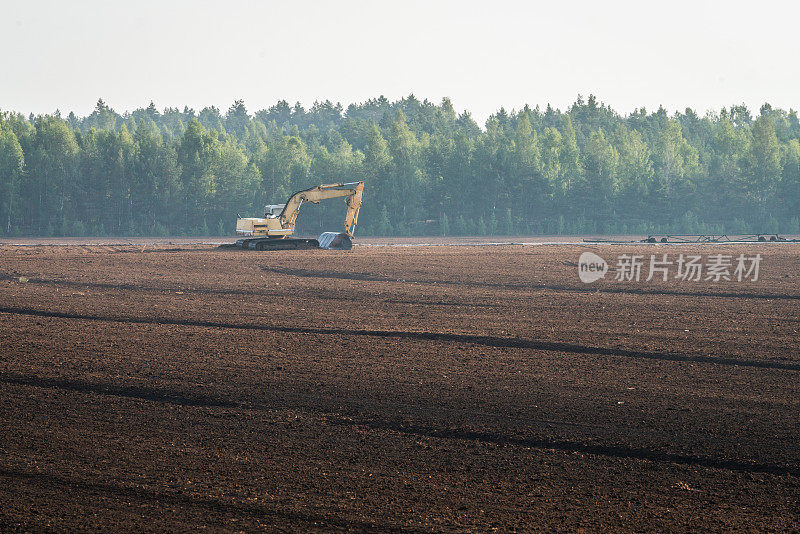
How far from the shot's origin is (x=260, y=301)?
2331cm

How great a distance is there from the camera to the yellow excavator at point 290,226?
4112cm

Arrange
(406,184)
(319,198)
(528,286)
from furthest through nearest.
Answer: (406,184) < (319,198) < (528,286)

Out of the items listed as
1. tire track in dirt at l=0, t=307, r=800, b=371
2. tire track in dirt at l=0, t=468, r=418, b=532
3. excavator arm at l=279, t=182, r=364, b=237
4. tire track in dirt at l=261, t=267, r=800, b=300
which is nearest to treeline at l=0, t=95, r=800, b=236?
excavator arm at l=279, t=182, r=364, b=237

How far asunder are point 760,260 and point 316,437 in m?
34.3

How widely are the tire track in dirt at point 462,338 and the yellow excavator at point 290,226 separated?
799 inches

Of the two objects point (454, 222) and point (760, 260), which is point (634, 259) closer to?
point (760, 260)

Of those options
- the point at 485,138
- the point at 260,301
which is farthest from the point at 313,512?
the point at 485,138

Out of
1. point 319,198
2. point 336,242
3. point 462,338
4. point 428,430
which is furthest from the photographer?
point 319,198

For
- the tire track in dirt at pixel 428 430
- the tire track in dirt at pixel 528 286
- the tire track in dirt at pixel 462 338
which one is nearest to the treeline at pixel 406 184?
the tire track in dirt at pixel 528 286

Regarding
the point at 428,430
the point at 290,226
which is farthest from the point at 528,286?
the point at 290,226

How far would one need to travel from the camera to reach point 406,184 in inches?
3519

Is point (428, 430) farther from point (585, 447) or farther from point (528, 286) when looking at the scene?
point (528, 286)

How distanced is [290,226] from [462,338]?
85.3 feet

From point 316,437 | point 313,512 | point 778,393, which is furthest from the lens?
point 778,393
